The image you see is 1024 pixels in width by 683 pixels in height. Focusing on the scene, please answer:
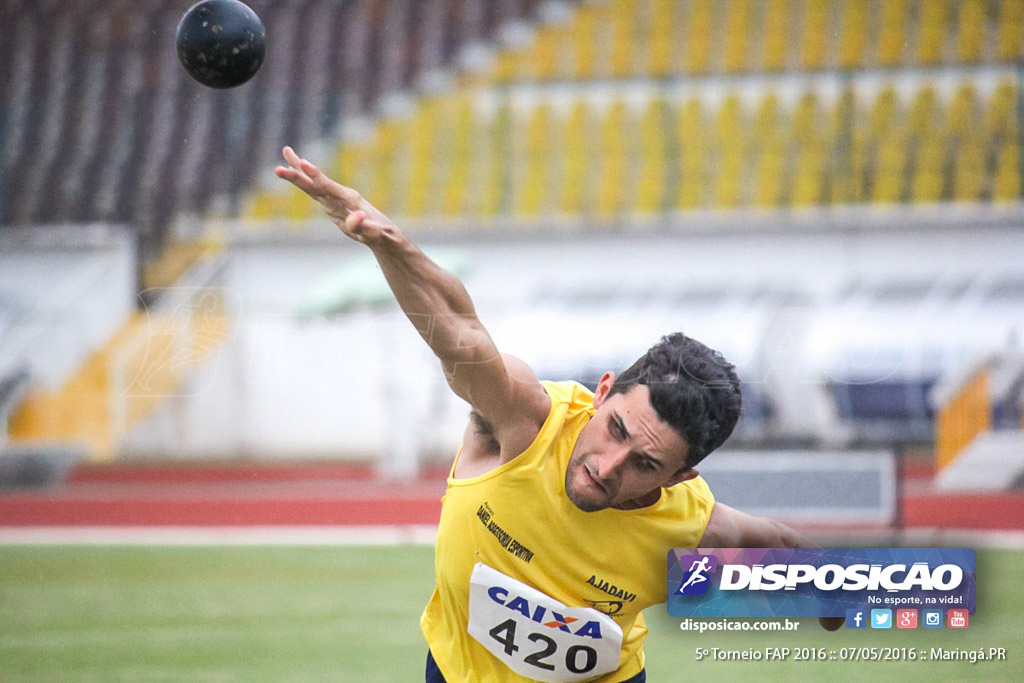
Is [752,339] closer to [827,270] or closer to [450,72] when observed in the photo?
[827,270]

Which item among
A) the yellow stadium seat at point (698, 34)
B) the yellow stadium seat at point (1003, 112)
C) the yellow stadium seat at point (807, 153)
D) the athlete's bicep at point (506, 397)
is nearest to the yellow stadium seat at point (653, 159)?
the yellow stadium seat at point (698, 34)

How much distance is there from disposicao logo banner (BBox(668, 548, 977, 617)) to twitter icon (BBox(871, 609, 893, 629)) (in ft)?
0.04

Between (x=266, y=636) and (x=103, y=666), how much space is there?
61 centimetres

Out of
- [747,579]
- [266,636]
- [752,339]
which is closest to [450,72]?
[752,339]

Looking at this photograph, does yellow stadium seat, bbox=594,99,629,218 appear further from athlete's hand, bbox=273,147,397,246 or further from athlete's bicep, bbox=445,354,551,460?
athlete's hand, bbox=273,147,397,246

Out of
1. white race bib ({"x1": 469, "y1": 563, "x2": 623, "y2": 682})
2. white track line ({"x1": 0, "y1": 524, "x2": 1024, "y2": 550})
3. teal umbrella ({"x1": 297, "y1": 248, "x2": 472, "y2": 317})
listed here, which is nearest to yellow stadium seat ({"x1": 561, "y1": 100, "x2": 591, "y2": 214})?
teal umbrella ({"x1": 297, "y1": 248, "x2": 472, "y2": 317})

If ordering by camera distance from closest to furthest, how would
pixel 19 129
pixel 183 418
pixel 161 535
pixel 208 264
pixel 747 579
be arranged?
pixel 747 579 < pixel 19 129 < pixel 208 264 < pixel 183 418 < pixel 161 535

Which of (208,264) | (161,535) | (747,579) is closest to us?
(747,579)

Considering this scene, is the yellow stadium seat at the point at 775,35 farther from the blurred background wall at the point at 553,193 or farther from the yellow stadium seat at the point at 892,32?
the yellow stadium seat at the point at 892,32

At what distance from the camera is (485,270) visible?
162 inches

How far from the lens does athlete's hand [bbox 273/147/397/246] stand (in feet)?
5.79

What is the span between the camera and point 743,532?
97.0 inches

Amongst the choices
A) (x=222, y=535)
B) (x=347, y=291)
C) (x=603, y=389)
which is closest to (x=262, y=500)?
(x=222, y=535)

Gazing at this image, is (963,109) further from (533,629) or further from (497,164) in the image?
(533,629)
